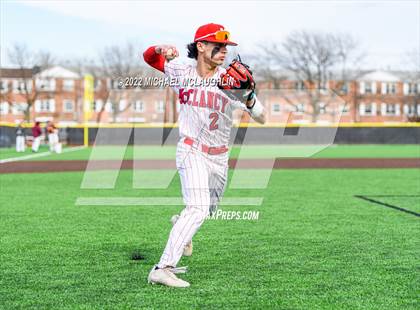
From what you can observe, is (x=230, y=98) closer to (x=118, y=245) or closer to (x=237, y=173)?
(x=118, y=245)

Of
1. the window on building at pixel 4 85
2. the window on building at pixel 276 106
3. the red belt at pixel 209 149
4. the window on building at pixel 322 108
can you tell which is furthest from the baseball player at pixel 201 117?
the window on building at pixel 276 106

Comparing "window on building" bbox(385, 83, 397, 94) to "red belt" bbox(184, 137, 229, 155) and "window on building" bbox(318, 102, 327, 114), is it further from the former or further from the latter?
"red belt" bbox(184, 137, 229, 155)

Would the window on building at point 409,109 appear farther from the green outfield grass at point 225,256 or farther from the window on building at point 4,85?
the green outfield grass at point 225,256

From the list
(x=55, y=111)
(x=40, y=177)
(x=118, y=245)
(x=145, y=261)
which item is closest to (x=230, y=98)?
(x=145, y=261)

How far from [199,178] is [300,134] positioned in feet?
163

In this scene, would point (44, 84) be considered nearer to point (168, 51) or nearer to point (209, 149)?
point (168, 51)

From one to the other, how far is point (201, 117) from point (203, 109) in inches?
3.0

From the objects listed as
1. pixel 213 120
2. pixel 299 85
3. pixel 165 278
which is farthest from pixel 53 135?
pixel 299 85

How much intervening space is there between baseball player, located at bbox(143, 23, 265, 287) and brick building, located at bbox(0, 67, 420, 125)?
69286 millimetres

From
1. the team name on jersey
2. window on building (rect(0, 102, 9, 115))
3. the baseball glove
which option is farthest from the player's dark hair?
window on building (rect(0, 102, 9, 115))

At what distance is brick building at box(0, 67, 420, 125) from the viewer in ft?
271

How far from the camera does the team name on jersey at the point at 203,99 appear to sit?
6488 millimetres

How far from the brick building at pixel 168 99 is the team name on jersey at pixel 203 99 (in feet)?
228

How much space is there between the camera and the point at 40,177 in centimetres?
2058
